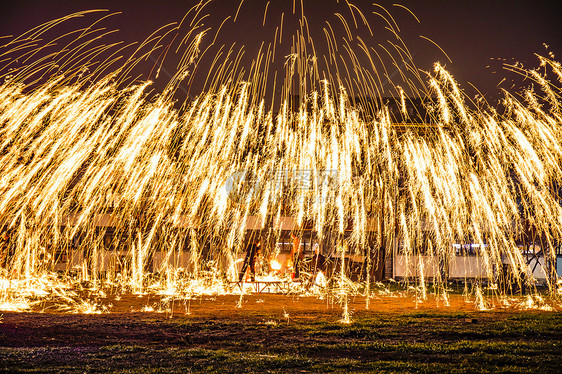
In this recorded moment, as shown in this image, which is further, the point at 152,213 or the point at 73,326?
the point at 152,213

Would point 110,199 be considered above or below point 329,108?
below

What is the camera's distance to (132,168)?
16.0m

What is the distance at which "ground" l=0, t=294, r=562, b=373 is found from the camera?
20.3ft

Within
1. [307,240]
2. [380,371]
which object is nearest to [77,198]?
[307,240]

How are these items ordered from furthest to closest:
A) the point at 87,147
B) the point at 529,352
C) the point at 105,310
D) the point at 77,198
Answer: the point at 77,198
the point at 87,147
the point at 105,310
the point at 529,352

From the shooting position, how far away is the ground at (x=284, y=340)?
619 centimetres

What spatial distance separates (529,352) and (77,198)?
51.2ft

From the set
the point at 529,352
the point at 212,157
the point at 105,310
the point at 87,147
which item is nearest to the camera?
the point at 529,352

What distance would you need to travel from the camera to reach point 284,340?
794 cm

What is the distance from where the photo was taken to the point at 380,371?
5.91 metres

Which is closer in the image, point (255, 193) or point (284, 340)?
point (284, 340)

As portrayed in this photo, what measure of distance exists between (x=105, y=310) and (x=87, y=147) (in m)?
4.90

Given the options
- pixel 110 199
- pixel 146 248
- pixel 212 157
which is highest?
pixel 212 157

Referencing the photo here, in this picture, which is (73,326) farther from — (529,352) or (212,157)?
(212,157)
